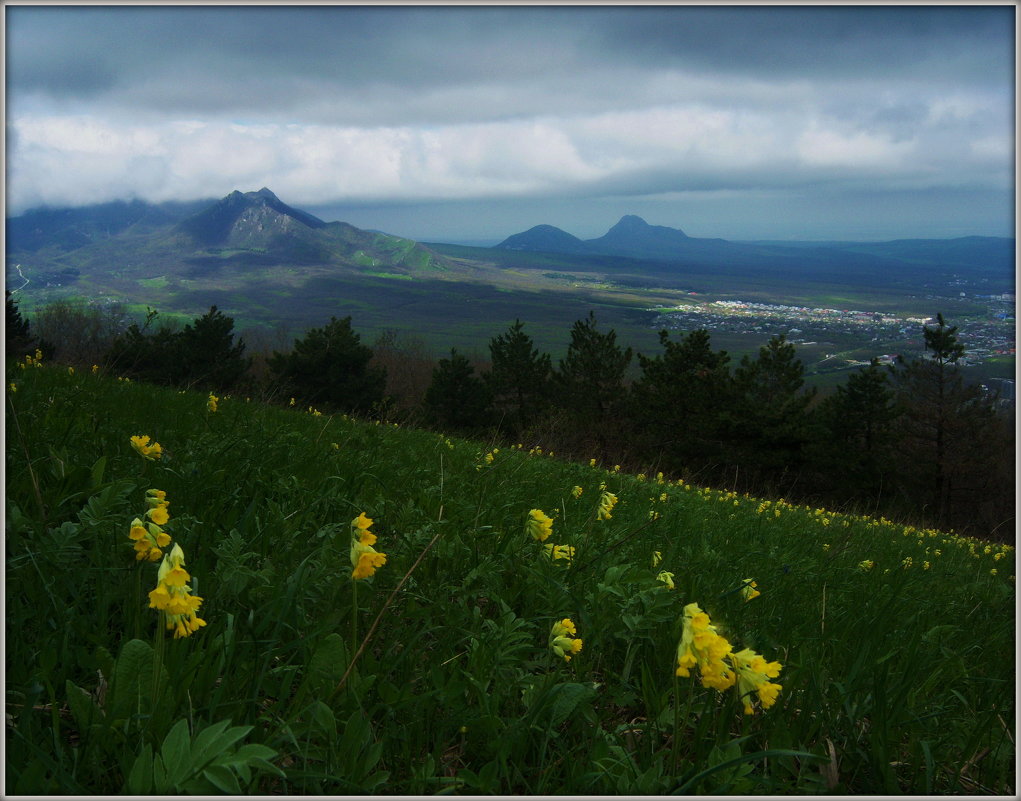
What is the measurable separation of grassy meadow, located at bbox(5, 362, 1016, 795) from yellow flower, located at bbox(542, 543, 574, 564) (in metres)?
0.03

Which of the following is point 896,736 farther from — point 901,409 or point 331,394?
point 901,409

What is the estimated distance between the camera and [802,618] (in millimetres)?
3025

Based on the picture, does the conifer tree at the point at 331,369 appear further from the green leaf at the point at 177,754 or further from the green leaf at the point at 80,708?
the green leaf at the point at 177,754

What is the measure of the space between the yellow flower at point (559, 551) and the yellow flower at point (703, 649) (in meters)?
1.20

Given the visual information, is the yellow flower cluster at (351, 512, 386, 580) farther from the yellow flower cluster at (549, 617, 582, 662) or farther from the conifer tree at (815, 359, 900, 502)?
the conifer tree at (815, 359, 900, 502)

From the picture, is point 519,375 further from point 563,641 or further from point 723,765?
point 723,765

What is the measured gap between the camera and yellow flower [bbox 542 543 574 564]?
111 inches

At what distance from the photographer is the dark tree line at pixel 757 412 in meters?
41.5

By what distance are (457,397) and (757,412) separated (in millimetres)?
20777

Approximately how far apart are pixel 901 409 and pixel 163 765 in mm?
51268

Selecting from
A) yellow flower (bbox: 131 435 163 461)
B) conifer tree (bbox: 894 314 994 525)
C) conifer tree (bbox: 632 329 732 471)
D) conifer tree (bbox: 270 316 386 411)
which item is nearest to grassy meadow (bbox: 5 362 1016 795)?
yellow flower (bbox: 131 435 163 461)

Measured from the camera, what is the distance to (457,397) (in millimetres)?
47719

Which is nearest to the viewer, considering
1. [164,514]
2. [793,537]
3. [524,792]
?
[524,792]

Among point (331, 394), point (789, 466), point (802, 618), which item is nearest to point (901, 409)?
point (789, 466)
